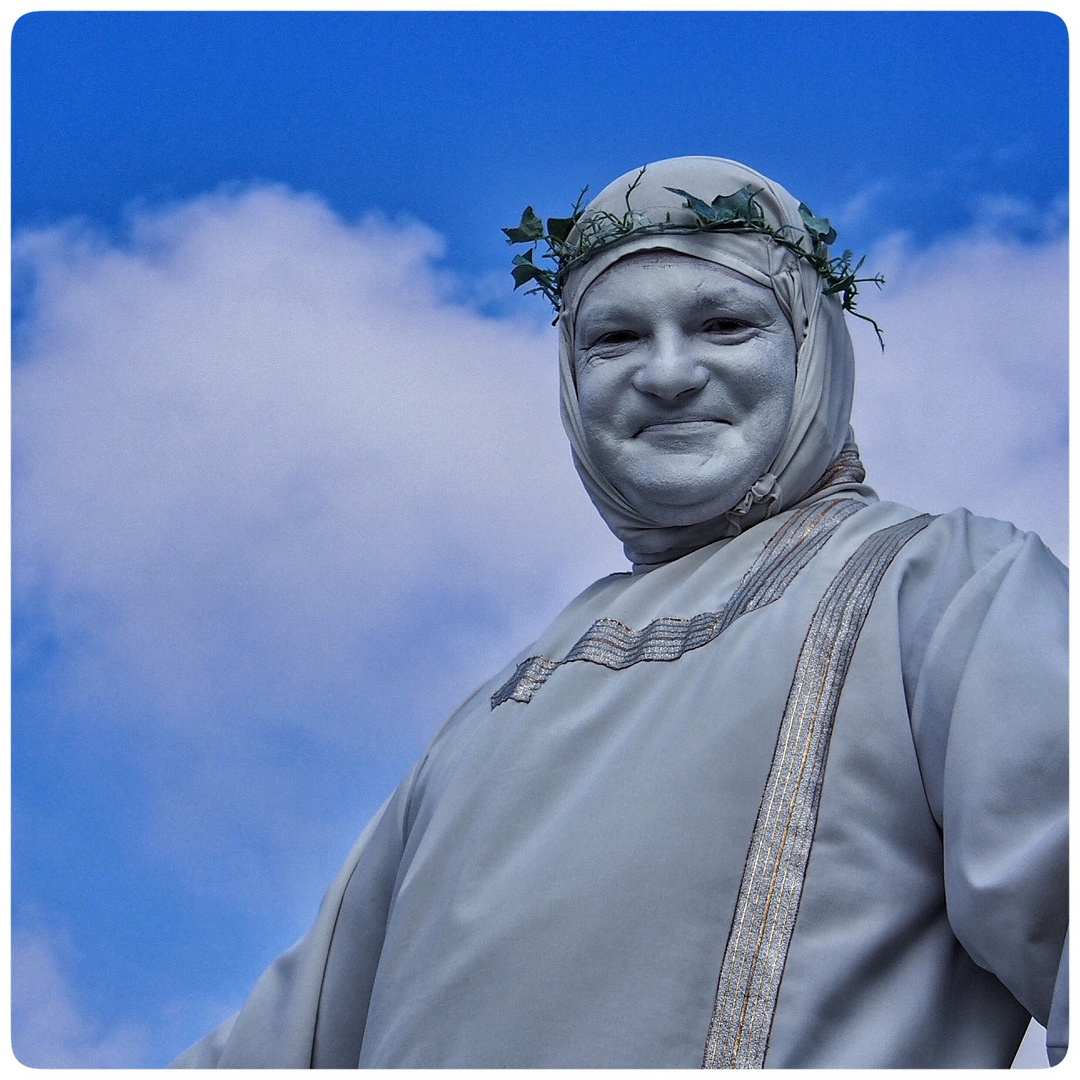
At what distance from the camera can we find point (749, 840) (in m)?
4.23

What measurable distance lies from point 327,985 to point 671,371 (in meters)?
1.55

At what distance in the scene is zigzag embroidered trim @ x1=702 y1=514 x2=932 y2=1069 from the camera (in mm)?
4035

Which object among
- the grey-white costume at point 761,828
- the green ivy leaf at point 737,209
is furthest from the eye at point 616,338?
the green ivy leaf at point 737,209

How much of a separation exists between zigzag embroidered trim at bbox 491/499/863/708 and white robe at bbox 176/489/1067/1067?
4 centimetres

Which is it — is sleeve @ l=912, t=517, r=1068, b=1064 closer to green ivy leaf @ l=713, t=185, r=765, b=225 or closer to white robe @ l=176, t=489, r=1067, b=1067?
white robe @ l=176, t=489, r=1067, b=1067

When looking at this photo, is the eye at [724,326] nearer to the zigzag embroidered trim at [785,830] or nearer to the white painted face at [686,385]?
the white painted face at [686,385]

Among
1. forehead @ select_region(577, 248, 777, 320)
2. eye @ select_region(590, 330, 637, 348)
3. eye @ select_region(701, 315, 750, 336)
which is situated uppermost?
forehead @ select_region(577, 248, 777, 320)

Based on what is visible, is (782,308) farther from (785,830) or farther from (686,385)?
(785,830)

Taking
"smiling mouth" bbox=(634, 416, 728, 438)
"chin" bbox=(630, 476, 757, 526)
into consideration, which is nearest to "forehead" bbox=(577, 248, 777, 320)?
"smiling mouth" bbox=(634, 416, 728, 438)

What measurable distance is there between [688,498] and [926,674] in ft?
2.60

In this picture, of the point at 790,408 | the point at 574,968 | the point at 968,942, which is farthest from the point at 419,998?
the point at 790,408

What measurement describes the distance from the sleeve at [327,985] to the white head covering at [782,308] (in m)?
0.82

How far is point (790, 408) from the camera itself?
4.91m

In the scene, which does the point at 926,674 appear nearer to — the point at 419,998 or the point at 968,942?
the point at 968,942
